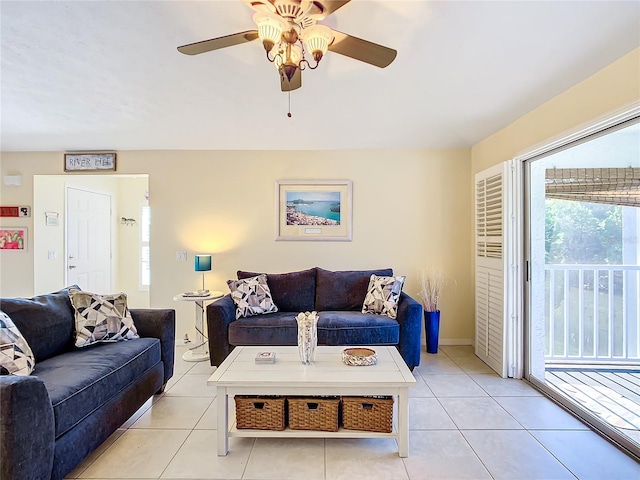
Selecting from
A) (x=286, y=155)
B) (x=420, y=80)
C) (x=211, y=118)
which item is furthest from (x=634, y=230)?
(x=211, y=118)

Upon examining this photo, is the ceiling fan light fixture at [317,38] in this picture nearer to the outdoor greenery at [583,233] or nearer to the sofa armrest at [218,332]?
the sofa armrest at [218,332]

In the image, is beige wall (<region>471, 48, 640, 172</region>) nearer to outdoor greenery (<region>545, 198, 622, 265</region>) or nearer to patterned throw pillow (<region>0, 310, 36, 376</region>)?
outdoor greenery (<region>545, 198, 622, 265</region>)

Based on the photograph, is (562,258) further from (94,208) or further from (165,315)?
(94,208)

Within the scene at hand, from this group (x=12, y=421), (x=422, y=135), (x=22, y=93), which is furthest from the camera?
→ (x=422, y=135)

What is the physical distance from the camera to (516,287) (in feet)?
10.0

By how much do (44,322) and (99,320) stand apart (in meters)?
0.32

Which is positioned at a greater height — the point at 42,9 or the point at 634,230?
the point at 42,9

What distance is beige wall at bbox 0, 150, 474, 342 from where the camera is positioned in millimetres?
4020

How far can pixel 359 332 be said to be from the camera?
310 centimetres

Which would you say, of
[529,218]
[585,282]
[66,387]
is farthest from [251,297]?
[585,282]

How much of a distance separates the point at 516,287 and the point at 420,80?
2.04m

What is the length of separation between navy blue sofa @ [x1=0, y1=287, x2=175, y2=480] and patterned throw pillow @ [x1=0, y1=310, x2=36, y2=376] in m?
0.10

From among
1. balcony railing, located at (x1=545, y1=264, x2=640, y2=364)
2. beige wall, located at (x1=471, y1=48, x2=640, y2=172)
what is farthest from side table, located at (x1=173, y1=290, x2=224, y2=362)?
balcony railing, located at (x1=545, y1=264, x2=640, y2=364)

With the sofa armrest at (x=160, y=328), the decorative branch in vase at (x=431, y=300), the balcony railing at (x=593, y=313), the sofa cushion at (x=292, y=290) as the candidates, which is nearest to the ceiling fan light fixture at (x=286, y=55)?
the sofa armrest at (x=160, y=328)
